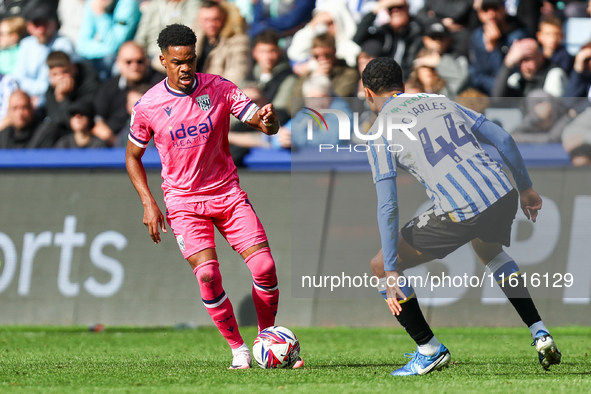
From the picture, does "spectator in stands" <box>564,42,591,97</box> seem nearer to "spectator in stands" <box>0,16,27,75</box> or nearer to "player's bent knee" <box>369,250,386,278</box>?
"player's bent knee" <box>369,250,386,278</box>

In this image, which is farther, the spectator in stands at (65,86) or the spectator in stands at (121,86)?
the spectator in stands at (65,86)

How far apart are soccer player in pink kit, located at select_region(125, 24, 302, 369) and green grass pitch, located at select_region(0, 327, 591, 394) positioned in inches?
24.9

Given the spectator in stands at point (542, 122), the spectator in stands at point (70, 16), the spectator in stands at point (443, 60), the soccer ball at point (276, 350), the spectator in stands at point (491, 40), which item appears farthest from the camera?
the spectator in stands at point (70, 16)

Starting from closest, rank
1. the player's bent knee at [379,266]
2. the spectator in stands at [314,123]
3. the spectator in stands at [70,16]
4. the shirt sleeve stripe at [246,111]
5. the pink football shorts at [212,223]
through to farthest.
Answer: the player's bent knee at [379,266] → the pink football shorts at [212,223] → the shirt sleeve stripe at [246,111] → the spectator in stands at [314,123] → the spectator in stands at [70,16]

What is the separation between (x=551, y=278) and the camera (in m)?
8.78

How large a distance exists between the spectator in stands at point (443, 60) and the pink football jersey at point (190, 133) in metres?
4.97

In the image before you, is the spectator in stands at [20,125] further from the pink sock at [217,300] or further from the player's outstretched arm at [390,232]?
the player's outstretched arm at [390,232]

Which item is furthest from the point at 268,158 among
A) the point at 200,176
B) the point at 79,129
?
the point at 200,176

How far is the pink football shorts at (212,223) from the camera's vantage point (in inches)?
234

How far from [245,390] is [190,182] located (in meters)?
1.96

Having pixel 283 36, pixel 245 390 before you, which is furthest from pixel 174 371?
pixel 283 36

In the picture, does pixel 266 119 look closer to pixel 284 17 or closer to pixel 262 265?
pixel 262 265

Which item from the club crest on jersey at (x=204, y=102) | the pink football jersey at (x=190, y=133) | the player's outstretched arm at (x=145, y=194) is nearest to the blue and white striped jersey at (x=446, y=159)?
the pink football jersey at (x=190, y=133)

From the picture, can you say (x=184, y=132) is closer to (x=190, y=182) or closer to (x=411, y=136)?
(x=190, y=182)
